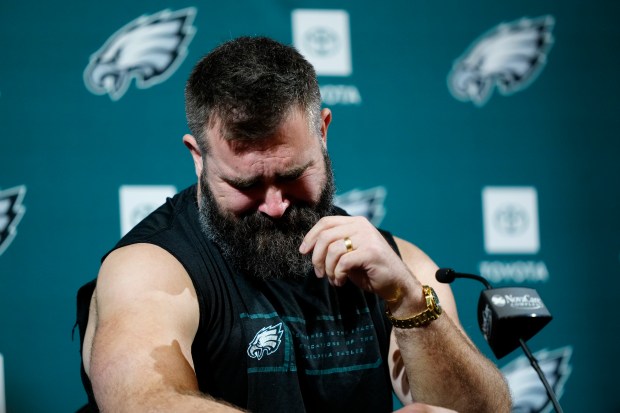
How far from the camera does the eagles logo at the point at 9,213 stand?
1967 millimetres

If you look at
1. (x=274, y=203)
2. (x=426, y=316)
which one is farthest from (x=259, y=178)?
(x=426, y=316)

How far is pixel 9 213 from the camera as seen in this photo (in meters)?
1.97

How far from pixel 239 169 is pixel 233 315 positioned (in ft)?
0.86

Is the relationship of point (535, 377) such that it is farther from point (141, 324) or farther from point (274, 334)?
point (141, 324)

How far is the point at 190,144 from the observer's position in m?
1.63

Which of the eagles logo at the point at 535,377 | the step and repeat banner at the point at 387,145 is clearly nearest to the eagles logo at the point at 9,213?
the step and repeat banner at the point at 387,145

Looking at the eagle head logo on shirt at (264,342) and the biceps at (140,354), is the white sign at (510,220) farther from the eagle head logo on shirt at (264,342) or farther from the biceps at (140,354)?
the biceps at (140,354)

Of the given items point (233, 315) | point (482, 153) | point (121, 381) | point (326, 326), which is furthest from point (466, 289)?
point (121, 381)

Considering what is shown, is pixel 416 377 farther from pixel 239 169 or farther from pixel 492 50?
pixel 492 50

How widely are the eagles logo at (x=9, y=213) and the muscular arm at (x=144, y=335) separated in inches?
21.8

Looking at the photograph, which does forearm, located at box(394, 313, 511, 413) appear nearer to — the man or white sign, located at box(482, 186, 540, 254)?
the man

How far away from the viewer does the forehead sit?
1499 mm

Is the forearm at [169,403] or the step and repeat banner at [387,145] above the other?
the step and repeat banner at [387,145]

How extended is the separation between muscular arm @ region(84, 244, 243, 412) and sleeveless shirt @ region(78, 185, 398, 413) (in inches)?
2.0
